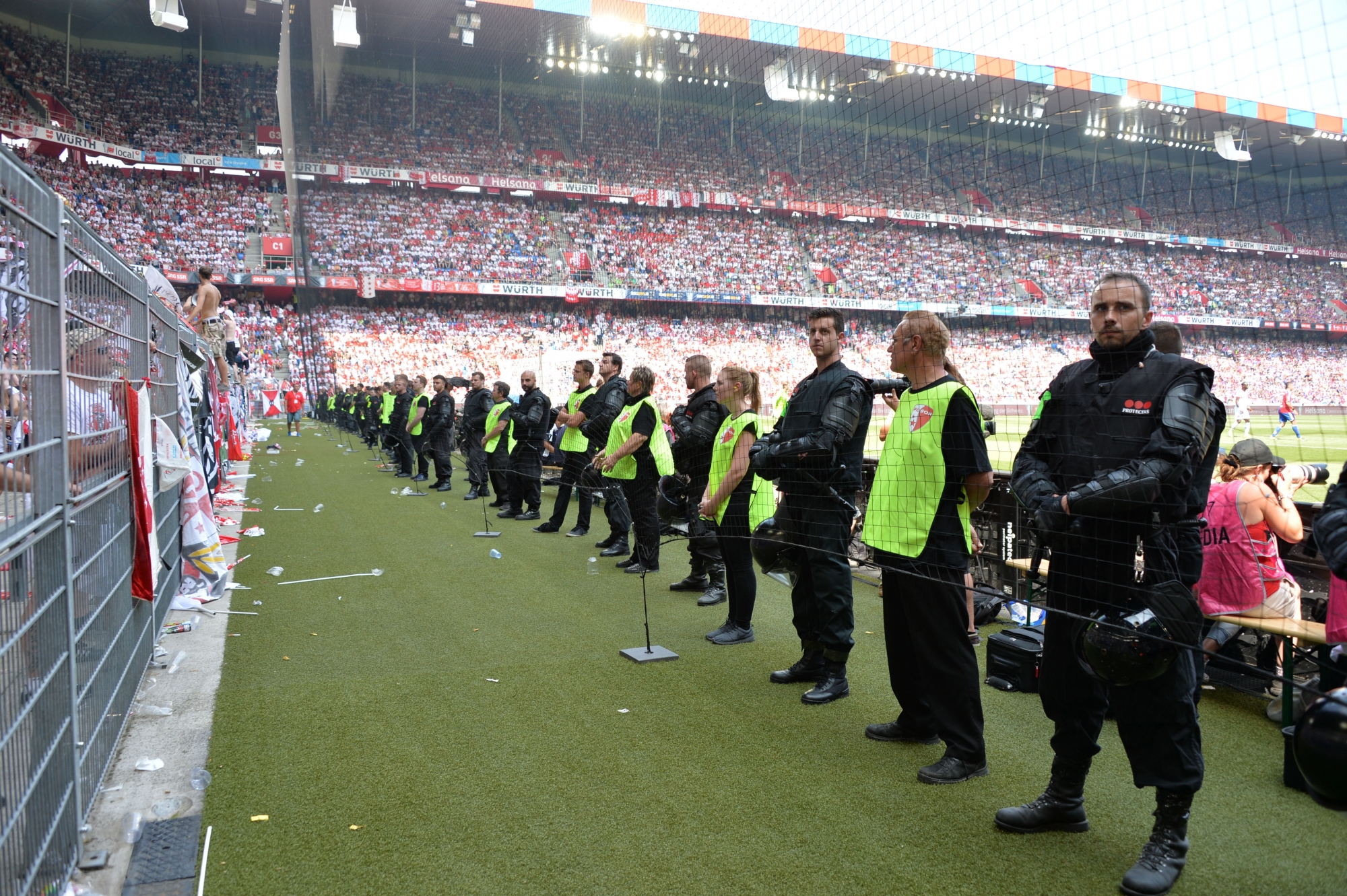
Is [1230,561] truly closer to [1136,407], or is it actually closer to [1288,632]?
[1288,632]

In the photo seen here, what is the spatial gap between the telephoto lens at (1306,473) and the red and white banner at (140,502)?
16.9ft

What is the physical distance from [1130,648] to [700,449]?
3706 millimetres

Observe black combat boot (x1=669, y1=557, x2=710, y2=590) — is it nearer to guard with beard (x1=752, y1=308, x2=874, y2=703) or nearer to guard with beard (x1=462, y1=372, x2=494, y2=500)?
guard with beard (x1=752, y1=308, x2=874, y2=703)

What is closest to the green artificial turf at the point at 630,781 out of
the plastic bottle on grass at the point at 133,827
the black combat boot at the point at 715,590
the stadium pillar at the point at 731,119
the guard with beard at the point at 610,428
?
the plastic bottle on grass at the point at 133,827

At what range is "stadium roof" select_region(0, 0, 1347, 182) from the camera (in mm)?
5270

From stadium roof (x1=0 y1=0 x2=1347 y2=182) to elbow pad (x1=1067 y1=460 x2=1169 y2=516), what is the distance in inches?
57.7

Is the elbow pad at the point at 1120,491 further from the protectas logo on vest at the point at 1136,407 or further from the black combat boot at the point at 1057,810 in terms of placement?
the black combat boot at the point at 1057,810

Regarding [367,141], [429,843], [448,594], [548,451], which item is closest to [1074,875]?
[429,843]

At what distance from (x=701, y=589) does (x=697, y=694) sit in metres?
2.36

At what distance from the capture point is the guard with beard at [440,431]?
12414mm

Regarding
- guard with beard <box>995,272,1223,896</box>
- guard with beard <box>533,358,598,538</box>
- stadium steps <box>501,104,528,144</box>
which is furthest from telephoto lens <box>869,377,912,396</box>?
stadium steps <box>501,104,528,144</box>

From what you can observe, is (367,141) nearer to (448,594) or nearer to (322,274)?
(322,274)

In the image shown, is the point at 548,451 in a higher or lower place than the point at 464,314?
lower

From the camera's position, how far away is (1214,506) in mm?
4047
